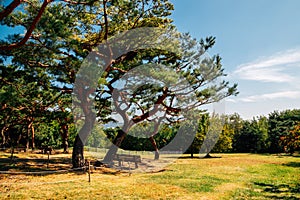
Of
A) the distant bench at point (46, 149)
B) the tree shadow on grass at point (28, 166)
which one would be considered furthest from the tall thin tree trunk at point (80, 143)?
the distant bench at point (46, 149)

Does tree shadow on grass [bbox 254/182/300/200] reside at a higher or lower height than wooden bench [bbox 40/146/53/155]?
lower

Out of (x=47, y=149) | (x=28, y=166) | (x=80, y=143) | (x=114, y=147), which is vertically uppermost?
(x=80, y=143)

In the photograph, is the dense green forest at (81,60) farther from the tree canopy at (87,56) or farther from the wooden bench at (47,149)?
the wooden bench at (47,149)

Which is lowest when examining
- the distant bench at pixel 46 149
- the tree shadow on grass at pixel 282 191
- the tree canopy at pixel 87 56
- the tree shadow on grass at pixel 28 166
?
the tree shadow on grass at pixel 282 191

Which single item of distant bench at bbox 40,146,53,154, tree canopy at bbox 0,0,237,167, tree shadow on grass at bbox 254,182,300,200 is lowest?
tree shadow on grass at bbox 254,182,300,200

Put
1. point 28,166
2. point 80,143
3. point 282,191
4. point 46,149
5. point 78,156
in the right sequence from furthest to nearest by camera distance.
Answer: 1. point 46,149
2. point 28,166
3. point 80,143
4. point 78,156
5. point 282,191

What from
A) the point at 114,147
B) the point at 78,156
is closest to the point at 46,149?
the point at 114,147

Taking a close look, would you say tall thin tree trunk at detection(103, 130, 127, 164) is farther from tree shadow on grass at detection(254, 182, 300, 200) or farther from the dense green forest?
tree shadow on grass at detection(254, 182, 300, 200)

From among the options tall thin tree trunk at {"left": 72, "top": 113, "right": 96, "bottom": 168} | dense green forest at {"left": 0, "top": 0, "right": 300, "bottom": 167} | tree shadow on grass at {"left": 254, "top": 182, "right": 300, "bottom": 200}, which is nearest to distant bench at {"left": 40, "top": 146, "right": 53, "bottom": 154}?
dense green forest at {"left": 0, "top": 0, "right": 300, "bottom": 167}

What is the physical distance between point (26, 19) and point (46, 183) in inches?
275

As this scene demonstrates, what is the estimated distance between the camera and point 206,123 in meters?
34.5

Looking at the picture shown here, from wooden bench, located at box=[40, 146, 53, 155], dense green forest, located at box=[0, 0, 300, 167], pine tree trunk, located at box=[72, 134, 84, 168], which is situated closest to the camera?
dense green forest, located at box=[0, 0, 300, 167]

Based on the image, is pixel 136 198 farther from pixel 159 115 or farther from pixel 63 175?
pixel 159 115

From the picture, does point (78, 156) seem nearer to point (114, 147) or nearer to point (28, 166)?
point (28, 166)
